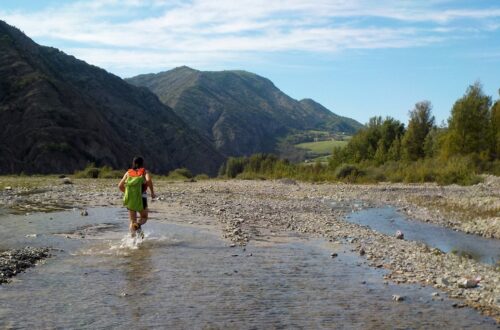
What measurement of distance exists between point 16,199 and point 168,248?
1852cm

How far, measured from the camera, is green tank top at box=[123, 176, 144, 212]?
1709 cm

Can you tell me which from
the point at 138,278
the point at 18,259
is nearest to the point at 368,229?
the point at 138,278

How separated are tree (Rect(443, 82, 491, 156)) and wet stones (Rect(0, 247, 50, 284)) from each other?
2513 inches

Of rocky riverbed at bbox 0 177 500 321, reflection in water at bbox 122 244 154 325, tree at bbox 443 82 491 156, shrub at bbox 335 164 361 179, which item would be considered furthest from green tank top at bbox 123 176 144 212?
tree at bbox 443 82 491 156

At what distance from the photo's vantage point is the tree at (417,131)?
84.0 meters

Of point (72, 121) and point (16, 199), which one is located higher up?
point (72, 121)

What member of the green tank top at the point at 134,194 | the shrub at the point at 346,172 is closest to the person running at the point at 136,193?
the green tank top at the point at 134,194

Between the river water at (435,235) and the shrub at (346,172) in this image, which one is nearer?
the river water at (435,235)

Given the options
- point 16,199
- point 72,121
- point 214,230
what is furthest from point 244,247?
point 72,121

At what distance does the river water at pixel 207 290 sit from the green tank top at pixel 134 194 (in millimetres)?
1180

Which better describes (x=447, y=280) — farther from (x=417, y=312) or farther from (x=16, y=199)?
(x=16, y=199)

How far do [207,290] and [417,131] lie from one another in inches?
3139

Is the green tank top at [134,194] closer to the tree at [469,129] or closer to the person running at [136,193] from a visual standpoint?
the person running at [136,193]

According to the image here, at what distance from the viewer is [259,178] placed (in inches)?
3120
